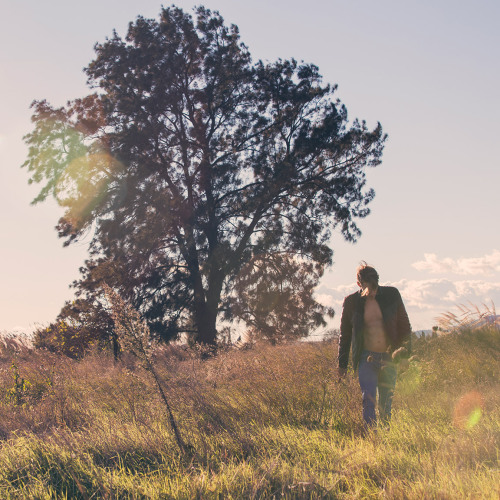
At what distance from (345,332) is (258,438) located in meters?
1.54

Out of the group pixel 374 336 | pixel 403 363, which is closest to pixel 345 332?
pixel 374 336

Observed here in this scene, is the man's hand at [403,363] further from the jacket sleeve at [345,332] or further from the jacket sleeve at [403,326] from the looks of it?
the jacket sleeve at [345,332]

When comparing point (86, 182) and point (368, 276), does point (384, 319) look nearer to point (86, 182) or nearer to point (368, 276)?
point (368, 276)

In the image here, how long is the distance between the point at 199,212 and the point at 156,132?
10.3 ft

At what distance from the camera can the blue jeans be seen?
5.35m

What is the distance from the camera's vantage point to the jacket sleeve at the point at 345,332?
5.79 m

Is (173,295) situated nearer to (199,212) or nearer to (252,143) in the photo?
(199,212)

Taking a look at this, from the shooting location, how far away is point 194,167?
19672mm

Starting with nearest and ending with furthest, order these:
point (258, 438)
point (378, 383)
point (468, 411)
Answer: point (258, 438), point (378, 383), point (468, 411)

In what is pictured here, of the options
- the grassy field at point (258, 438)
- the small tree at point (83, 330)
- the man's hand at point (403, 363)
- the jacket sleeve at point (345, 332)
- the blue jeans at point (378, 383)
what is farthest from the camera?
the small tree at point (83, 330)

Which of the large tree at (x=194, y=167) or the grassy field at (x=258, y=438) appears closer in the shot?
the grassy field at (x=258, y=438)

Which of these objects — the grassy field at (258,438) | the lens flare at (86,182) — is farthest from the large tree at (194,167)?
the grassy field at (258,438)

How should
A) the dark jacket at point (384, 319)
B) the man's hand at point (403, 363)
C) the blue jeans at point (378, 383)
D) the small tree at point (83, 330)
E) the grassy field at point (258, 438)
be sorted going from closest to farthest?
the grassy field at point (258, 438)
the man's hand at point (403, 363)
the blue jeans at point (378, 383)
the dark jacket at point (384, 319)
the small tree at point (83, 330)

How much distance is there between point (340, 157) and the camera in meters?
19.3
